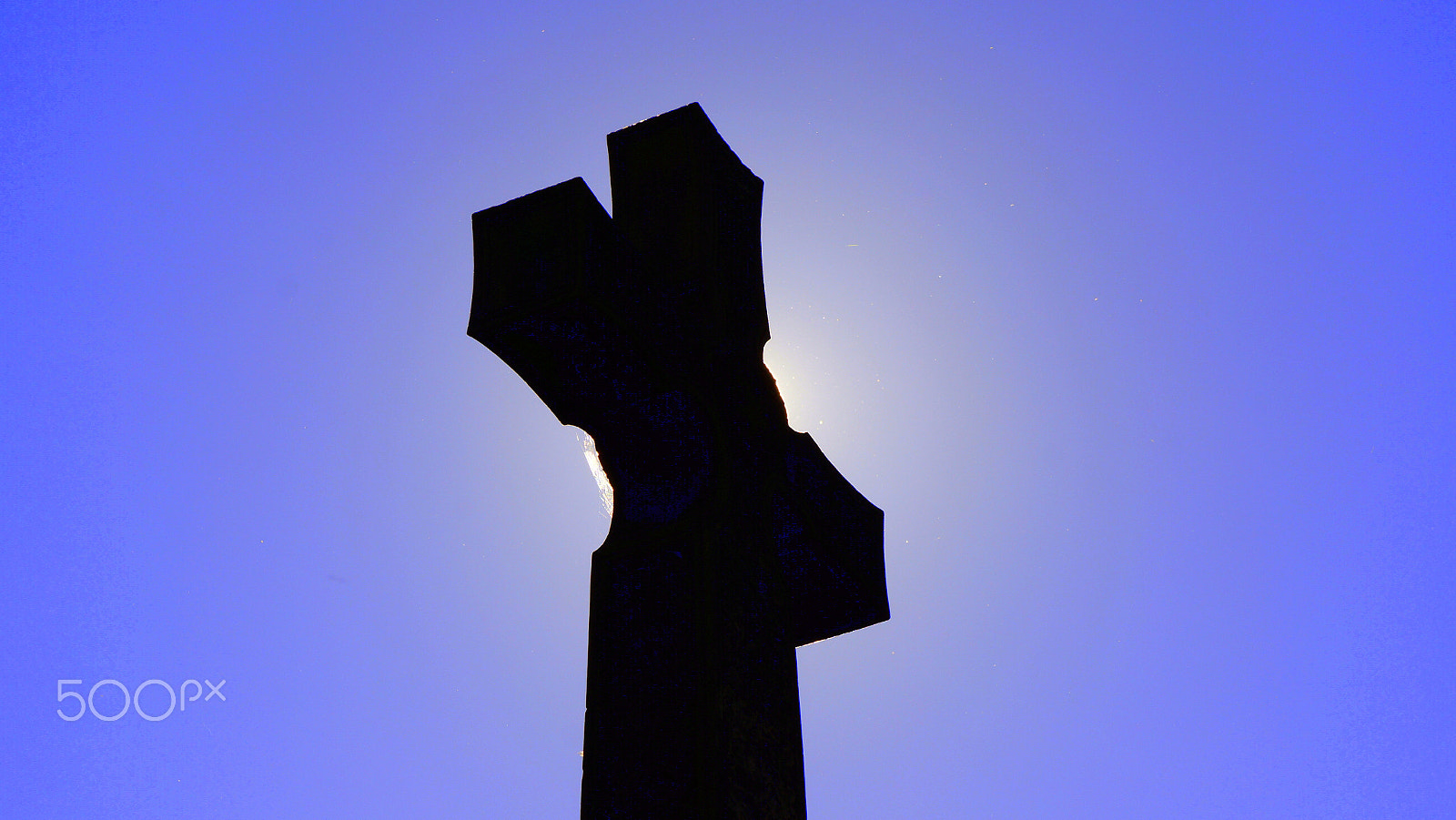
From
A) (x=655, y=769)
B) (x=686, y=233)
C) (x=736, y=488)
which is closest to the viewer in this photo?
(x=655, y=769)

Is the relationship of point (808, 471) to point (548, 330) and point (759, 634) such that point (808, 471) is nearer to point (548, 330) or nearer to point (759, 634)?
point (759, 634)

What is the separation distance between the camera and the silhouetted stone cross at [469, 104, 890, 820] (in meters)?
2.62

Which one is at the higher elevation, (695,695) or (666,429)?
(666,429)

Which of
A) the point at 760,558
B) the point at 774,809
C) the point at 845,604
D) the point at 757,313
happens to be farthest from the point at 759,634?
the point at 757,313

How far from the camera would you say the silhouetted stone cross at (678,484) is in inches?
103

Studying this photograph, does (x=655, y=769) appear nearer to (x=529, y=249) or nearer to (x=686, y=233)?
(x=529, y=249)

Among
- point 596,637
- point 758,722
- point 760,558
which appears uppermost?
point 760,558

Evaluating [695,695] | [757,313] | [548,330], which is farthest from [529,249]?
[695,695]

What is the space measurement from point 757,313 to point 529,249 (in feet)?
2.36

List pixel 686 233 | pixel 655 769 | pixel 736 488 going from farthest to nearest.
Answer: pixel 686 233 < pixel 736 488 < pixel 655 769

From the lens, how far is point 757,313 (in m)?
3.33

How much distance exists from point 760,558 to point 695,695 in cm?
43

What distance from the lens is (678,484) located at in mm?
2963

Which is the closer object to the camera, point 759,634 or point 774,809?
point 774,809
